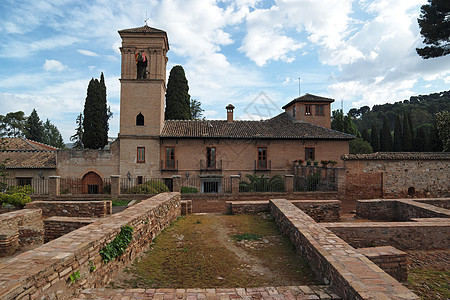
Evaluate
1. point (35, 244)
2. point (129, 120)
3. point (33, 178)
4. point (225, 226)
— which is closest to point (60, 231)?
point (35, 244)

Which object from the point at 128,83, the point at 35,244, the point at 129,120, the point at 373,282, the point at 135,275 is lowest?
the point at 35,244

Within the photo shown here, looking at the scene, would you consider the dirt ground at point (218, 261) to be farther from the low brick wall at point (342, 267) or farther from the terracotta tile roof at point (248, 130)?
the terracotta tile roof at point (248, 130)

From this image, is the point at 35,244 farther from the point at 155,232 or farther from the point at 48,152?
the point at 48,152

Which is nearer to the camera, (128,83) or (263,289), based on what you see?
(263,289)

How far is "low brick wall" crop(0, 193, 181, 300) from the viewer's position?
2865 mm

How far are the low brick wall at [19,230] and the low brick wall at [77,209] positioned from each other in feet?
3.62

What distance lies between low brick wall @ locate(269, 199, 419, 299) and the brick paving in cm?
30

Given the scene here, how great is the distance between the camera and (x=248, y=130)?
70.2 ft

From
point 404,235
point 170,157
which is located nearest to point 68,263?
point 404,235

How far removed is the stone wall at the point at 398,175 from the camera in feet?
51.3

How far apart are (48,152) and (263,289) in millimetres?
23781

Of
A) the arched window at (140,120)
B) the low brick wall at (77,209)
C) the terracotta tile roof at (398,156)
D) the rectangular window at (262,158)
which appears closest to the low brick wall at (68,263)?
the low brick wall at (77,209)

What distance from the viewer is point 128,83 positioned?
1995 cm

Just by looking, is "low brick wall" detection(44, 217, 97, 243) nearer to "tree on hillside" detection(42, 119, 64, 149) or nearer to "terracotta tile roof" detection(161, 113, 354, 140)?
"terracotta tile roof" detection(161, 113, 354, 140)
